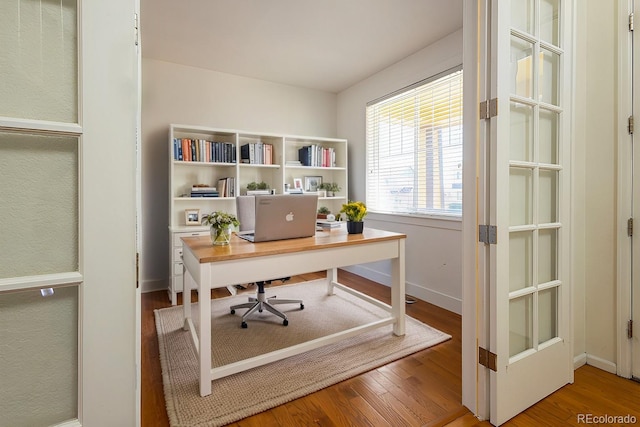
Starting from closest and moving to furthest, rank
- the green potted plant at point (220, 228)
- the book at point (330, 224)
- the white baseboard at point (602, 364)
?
1. the white baseboard at point (602, 364)
2. the green potted plant at point (220, 228)
3. the book at point (330, 224)

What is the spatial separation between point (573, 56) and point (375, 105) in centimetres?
242

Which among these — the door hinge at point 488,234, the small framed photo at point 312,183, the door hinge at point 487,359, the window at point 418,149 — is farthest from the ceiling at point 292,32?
the door hinge at point 487,359

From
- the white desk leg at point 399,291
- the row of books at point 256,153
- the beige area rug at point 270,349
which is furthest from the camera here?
the row of books at point 256,153

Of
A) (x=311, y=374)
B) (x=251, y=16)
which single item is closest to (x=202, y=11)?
(x=251, y=16)

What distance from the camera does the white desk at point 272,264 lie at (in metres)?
1.70

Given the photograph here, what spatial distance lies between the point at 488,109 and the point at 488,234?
2.00ft

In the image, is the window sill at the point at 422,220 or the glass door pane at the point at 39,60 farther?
the window sill at the point at 422,220

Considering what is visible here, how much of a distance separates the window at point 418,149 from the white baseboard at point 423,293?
32.3 inches

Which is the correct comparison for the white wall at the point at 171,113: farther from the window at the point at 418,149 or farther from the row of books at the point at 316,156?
the window at the point at 418,149

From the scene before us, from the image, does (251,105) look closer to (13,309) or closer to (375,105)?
(375,105)

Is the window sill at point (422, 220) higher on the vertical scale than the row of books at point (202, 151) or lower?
lower

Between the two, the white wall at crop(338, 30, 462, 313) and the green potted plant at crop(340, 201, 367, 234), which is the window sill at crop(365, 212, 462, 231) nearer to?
the white wall at crop(338, 30, 462, 313)

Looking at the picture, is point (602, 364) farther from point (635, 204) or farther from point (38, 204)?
point (38, 204)

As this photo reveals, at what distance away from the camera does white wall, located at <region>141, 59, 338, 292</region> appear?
11.6 feet
